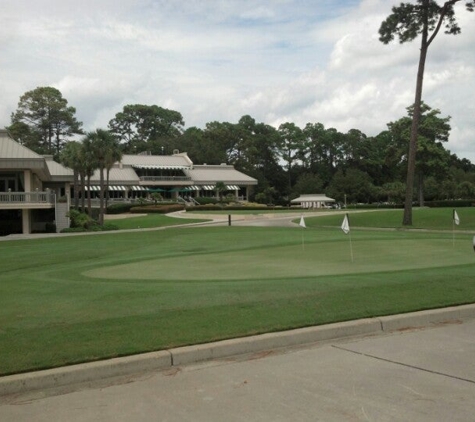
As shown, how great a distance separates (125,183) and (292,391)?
8770 centimetres

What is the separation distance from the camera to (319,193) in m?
104

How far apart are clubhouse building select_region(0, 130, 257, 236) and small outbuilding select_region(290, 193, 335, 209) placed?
8.63 metres

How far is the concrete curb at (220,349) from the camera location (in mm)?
6066

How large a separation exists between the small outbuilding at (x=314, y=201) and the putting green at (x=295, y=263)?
76203mm

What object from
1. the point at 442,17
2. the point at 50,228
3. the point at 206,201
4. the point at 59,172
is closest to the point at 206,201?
the point at 206,201

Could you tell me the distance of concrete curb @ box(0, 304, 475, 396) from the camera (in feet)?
19.9

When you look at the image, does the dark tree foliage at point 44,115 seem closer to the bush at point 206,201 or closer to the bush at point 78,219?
the bush at point 206,201

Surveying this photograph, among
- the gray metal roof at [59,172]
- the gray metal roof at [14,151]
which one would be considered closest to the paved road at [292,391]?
the gray metal roof at [14,151]

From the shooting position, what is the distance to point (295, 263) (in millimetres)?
16625

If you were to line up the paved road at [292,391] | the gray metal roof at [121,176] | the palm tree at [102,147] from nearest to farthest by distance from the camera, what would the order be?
the paved road at [292,391] → the palm tree at [102,147] → the gray metal roof at [121,176]

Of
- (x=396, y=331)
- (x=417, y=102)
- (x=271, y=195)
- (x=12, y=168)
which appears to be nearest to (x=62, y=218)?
(x=12, y=168)

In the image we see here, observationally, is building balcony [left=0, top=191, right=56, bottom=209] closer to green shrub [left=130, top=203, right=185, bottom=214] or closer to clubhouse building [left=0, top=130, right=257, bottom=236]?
clubhouse building [left=0, top=130, right=257, bottom=236]

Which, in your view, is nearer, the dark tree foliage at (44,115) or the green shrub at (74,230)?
the green shrub at (74,230)

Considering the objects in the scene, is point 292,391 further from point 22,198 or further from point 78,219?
point 78,219
